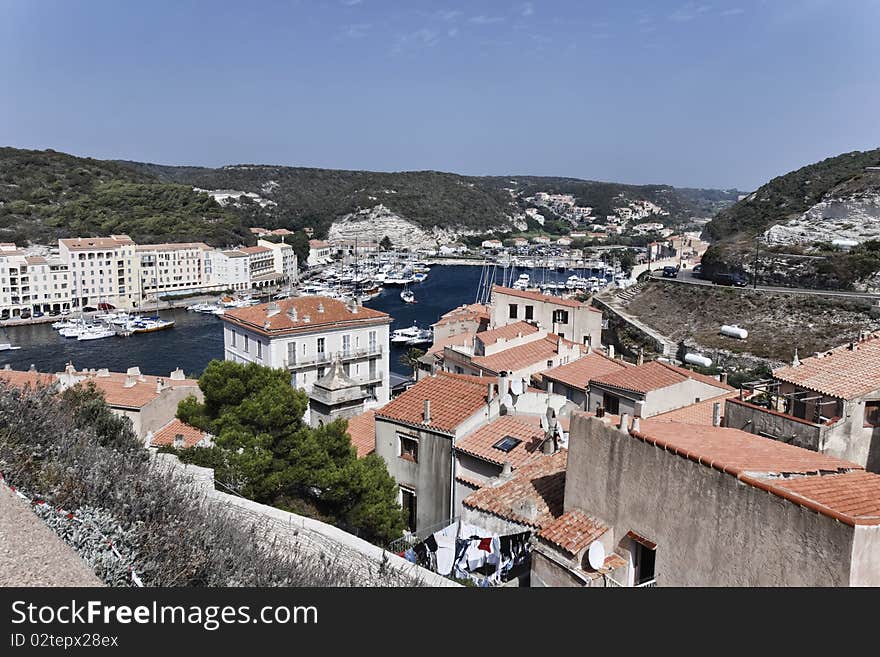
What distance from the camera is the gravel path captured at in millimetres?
3729

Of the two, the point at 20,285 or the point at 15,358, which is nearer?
the point at 15,358

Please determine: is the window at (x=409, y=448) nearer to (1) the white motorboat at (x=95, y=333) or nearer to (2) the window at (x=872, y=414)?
(2) the window at (x=872, y=414)

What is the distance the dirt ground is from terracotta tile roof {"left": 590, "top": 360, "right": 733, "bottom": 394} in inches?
876

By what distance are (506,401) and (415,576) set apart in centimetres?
522

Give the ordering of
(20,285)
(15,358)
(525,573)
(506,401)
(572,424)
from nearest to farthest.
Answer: (572,424) < (525,573) < (506,401) < (15,358) < (20,285)

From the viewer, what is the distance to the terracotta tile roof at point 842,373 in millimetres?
7367

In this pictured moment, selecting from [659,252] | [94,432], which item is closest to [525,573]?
[94,432]

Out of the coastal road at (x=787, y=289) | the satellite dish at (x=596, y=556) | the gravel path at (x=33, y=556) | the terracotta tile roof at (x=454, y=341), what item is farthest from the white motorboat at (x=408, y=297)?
the gravel path at (x=33, y=556)

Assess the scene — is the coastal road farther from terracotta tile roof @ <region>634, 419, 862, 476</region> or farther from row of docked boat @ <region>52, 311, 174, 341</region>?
terracotta tile roof @ <region>634, 419, 862, 476</region>

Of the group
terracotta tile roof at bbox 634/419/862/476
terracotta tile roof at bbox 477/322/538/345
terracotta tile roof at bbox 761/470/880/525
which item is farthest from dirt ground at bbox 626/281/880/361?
terracotta tile roof at bbox 761/470/880/525
